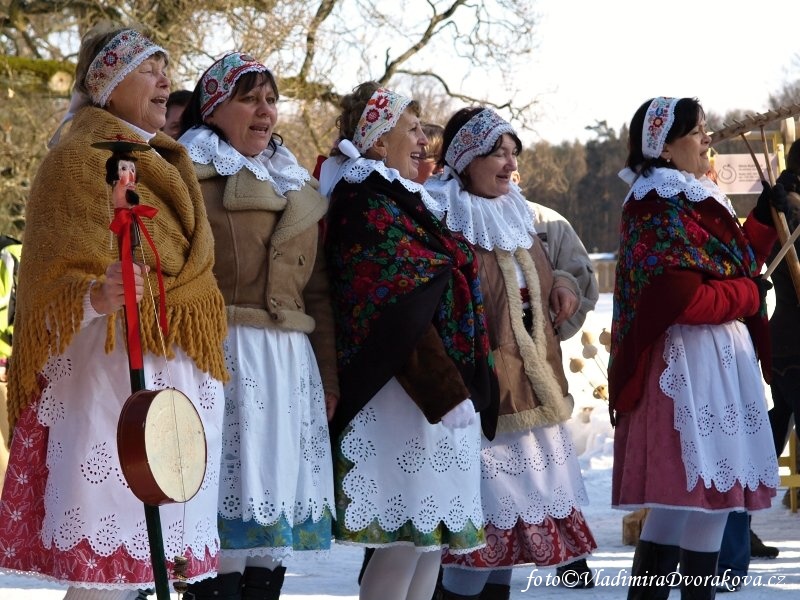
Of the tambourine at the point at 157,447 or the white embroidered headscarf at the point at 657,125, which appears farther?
the white embroidered headscarf at the point at 657,125

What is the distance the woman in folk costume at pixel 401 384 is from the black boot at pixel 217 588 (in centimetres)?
37

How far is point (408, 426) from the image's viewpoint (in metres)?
3.60

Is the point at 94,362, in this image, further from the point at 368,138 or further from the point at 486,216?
the point at 486,216

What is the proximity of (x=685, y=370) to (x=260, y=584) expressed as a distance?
1707mm

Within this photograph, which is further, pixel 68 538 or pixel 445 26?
pixel 445 26

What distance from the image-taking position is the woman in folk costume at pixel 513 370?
413 centimetres

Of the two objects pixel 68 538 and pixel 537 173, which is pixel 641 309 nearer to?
pixel 68 538

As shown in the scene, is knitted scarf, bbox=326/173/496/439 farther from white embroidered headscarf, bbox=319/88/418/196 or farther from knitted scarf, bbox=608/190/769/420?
knitted scarf, bbox=608/190/769/420

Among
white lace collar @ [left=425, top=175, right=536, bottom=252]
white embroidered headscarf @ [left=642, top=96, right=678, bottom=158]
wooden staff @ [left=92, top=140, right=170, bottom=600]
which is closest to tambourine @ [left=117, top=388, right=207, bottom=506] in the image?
wooden staff @ [left=92, top=140, right=170, bottom=600]

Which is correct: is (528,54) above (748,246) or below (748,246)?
above

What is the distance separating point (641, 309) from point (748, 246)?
0.51 metres

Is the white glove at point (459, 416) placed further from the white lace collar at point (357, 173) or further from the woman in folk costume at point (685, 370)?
the woman in folk costume at point (685, 370)

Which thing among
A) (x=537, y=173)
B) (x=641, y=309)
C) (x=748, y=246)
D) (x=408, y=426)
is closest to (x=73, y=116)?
(x=408, y=426)

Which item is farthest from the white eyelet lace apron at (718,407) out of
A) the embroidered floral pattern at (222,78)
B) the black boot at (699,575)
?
the embroidered floral pattern at (222,78)
